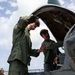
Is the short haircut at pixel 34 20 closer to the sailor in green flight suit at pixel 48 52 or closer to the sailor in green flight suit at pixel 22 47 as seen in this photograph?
the sailor in green flight suit at pixel 22 47

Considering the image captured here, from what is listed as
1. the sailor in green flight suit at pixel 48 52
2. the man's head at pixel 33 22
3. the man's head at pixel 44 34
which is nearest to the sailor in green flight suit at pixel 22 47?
the man's head at pixel 33 22

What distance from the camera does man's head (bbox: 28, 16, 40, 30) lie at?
671cm

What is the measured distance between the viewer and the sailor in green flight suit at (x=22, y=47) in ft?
21.4

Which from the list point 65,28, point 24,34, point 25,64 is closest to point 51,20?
point 65,28

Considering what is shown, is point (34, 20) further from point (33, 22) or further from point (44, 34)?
point (44, 34)

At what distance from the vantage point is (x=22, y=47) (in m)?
6.66

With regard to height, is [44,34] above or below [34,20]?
below

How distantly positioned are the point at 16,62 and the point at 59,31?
1687 mm

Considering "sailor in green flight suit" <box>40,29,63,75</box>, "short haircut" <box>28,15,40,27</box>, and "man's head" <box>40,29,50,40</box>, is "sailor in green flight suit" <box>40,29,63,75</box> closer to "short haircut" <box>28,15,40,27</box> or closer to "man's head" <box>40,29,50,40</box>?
"man's head" <box>40,29,50,40</box>

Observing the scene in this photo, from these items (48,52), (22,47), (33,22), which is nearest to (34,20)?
(33,22)

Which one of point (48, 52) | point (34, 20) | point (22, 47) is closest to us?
point (22, 47)

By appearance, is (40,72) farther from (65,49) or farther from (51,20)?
(51,20)

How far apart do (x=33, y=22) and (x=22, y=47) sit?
60 cm

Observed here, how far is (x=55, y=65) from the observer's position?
283 inches
